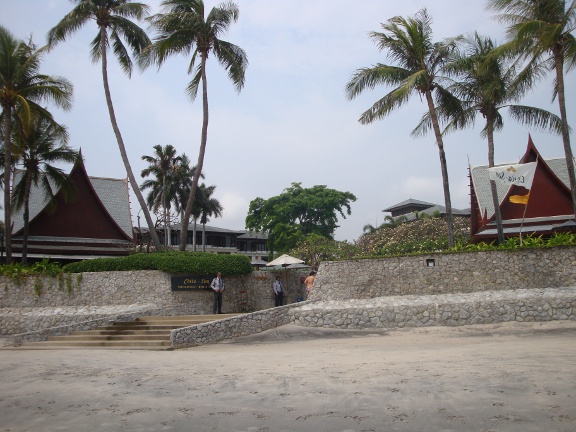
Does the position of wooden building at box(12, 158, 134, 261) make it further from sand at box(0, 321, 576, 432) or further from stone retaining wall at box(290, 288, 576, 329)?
sand at box(0, 321, 576, 432)

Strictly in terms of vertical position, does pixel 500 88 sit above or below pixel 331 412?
above

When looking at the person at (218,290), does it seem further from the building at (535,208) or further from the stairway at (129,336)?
the building at (535,208)

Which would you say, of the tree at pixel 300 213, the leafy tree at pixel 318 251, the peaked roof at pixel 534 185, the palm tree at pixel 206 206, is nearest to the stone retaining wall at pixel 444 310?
the peaked roof at pixel 534 185

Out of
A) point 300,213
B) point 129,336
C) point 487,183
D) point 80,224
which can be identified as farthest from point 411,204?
point 129,336

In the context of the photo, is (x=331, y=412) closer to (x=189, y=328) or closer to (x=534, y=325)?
(x=189, y=328)

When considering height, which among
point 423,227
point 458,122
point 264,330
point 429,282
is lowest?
point 264,330

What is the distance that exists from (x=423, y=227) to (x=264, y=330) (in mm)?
17460

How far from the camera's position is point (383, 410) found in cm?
624

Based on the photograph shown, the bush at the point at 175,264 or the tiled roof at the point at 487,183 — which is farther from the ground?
the tiled roof at the point at 487,183

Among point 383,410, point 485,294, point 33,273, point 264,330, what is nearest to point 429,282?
point 485,294

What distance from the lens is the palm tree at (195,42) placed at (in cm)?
2169

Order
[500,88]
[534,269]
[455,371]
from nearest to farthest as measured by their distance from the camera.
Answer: [455,371] < [534,269] < [500,88]

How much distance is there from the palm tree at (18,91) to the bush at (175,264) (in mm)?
4553

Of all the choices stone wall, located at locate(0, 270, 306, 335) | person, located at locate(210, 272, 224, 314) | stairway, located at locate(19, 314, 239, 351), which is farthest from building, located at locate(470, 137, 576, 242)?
stairway, located at locate(19, 314, 239, 351)
